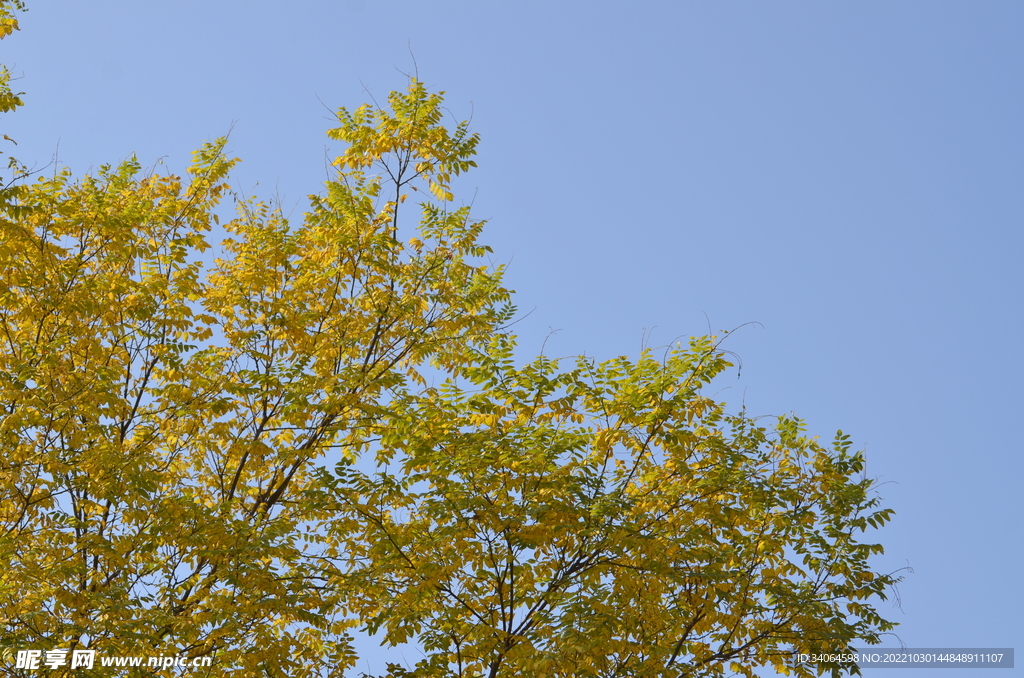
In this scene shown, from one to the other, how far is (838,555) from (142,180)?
9.76m

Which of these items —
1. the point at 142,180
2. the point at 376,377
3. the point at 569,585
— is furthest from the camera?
the point at 142,180

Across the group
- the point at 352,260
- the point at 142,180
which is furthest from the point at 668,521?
the point at 142,180

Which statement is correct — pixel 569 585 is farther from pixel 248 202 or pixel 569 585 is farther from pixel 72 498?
pixel 248 202

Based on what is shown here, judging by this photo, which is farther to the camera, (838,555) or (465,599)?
(838,555)

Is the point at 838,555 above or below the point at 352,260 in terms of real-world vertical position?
below

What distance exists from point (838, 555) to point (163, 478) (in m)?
7.59

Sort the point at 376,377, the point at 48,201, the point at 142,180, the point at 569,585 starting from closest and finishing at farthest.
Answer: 1. the point at 569,585
2. the point at 48,201
3. the point at 376,377
4. the point at 142,180

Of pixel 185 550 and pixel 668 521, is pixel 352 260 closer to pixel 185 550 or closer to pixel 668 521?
pixel 185 550

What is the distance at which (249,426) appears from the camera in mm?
11422

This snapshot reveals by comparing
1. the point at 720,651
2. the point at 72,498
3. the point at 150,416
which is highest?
the point at 150,416

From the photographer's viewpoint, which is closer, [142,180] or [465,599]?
[465,599]

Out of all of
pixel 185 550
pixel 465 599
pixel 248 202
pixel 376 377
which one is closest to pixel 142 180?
pixel 248 202

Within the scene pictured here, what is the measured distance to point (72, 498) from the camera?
34.1ft

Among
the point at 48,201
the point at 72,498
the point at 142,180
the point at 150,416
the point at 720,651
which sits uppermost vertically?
the point at 142,180
